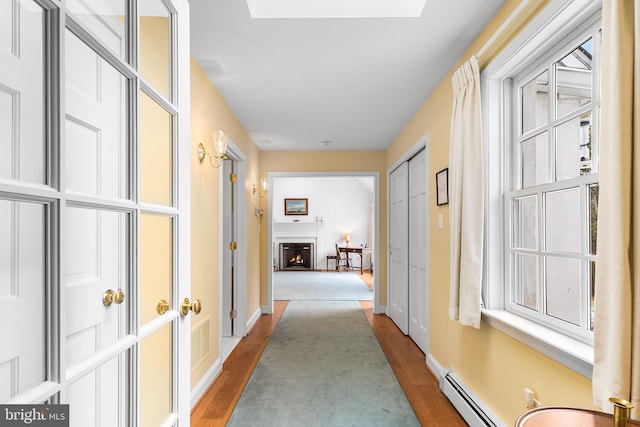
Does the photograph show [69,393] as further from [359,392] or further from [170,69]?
[359,392]

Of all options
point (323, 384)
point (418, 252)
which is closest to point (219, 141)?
point (323, 384)

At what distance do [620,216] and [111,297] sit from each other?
1394 millimetres

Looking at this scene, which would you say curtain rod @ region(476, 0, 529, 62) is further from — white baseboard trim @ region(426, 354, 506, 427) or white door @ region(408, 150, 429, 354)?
white baseboard trim @ region(426, 354, 506, 427)

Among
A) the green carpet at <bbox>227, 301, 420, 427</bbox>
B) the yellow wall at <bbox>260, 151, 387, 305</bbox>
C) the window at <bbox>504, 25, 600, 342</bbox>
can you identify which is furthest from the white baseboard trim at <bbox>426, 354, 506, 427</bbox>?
the yellow wall at <bbox>260, 151, 387, 305</bbox>

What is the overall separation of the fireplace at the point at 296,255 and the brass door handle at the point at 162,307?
891 cm

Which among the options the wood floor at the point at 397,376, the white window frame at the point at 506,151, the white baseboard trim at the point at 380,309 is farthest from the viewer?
the white baseboard trim at the point at 380,309

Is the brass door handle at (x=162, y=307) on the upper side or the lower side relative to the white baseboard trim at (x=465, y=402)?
upper

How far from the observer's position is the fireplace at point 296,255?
10000mm

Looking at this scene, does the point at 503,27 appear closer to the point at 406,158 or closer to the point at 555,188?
the point at 555,188

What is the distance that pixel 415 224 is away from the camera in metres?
3.76

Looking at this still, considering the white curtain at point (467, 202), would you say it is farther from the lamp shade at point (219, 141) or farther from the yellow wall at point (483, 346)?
the lamp shade at point (219, 141)

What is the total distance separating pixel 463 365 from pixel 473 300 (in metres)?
0.65

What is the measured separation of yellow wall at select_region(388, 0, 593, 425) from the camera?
1479 mm

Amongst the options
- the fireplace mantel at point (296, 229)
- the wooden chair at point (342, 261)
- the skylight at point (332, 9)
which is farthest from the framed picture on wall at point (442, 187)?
the fireplace mantel at point (296, 229)
